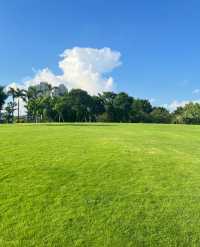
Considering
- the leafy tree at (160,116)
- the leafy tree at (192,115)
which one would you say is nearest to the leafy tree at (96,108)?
the leafy tree at (160,116)

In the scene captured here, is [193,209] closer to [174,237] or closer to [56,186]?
[174,237]

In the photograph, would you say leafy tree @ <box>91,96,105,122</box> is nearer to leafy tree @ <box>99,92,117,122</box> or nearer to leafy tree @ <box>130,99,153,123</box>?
leafy tree @ <box>99,92,117,122</box>

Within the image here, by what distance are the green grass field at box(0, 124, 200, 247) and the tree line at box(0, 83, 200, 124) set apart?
68740 millimetres

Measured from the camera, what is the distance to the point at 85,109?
3268 inches

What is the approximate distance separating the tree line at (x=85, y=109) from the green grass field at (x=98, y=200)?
226 feet

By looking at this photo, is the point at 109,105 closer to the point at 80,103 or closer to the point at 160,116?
the point at 80,103

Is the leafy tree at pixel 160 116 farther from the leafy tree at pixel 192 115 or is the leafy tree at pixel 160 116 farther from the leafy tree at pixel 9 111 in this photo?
the leafy tree at pixel 9 111

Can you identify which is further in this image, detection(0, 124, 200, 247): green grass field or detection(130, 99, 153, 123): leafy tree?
detection(130, 99, 153, 123): leafy tree

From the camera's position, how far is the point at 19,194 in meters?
6.84

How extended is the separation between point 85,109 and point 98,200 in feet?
252

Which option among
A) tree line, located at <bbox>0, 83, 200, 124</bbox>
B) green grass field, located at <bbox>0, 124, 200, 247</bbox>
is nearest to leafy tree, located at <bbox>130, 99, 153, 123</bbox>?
tree line, located at <bbox>0, 83, 200, 124</bbox>

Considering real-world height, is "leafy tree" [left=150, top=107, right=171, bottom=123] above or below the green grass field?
above

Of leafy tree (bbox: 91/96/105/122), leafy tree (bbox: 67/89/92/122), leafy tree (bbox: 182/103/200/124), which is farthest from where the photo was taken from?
leafy tree (bbox: 91/96/105/122)

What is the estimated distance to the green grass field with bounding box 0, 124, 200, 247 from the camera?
5.39 m
